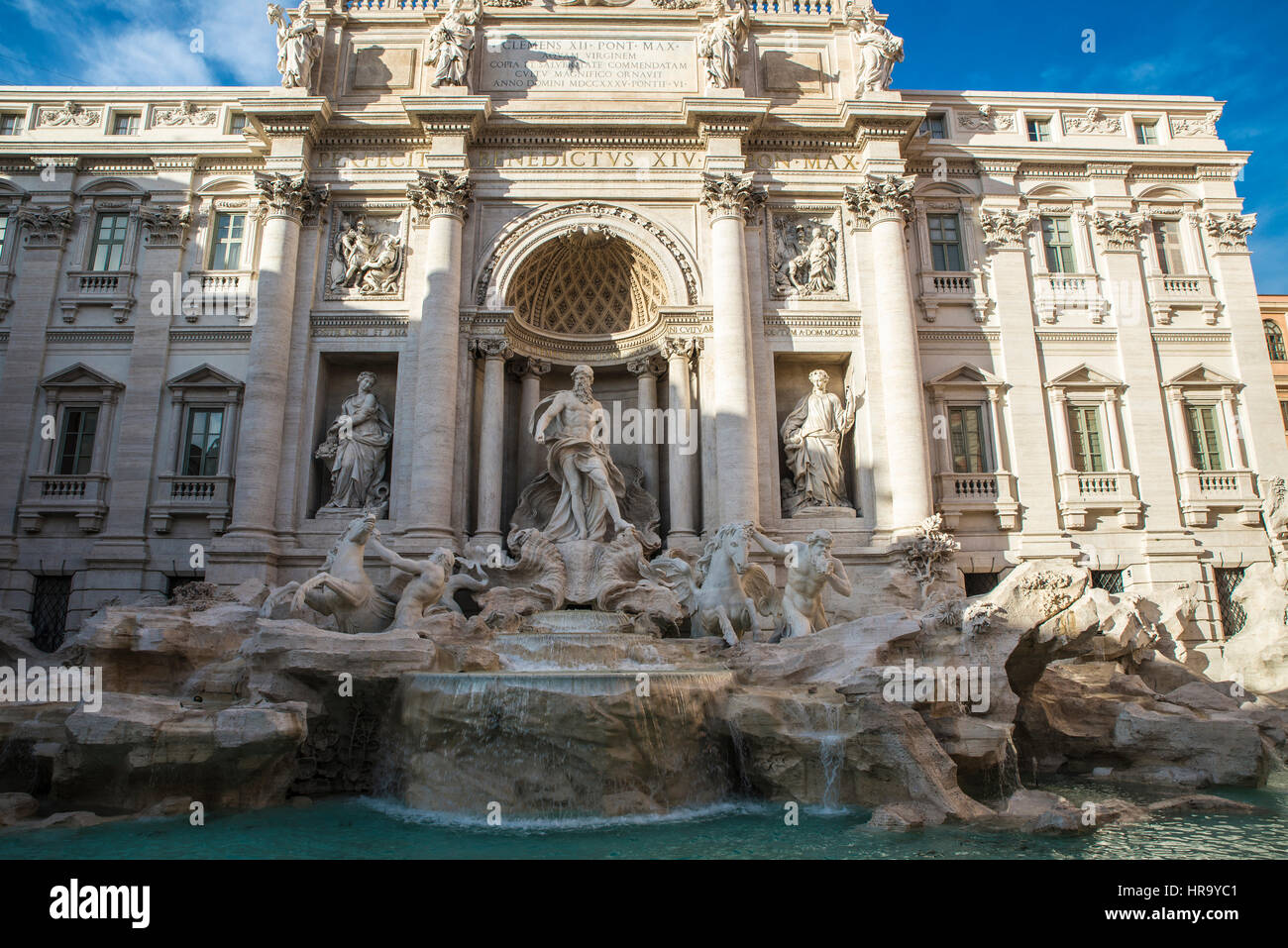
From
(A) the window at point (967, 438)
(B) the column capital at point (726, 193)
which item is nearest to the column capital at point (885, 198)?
(B) the column capital at point (726, 193)

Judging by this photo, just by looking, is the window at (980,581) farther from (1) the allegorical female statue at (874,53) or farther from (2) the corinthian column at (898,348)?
(1) the allegorical female statue at (874,53)

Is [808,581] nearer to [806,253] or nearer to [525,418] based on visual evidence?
[525,418]

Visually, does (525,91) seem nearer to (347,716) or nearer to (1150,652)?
(347,716)

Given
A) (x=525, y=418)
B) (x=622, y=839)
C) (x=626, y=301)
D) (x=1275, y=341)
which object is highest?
(x=1275, y=341)

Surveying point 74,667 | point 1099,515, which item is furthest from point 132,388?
point 1099,515

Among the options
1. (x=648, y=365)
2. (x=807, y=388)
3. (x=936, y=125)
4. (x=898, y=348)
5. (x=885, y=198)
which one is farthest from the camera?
(x=936, y=125)

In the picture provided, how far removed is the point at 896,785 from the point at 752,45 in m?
17.6

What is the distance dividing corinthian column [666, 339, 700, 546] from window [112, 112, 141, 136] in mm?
Result: 14561

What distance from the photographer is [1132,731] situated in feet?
37.6

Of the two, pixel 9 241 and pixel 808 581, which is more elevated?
pixel 9 241

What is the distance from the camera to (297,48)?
1827 cm

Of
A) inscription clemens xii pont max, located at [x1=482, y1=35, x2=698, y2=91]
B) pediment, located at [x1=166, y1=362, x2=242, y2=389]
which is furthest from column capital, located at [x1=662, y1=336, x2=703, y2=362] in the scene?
pediment, located at [x1=166, y1=362, x2=242, y2=389]

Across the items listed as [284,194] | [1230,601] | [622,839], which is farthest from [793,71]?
[622,839]

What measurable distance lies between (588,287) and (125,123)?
1237 centimetres
